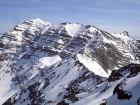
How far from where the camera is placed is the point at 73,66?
353ft

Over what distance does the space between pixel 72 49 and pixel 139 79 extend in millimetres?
162365

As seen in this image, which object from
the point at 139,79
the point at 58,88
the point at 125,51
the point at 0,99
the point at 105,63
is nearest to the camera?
the point at 139,79

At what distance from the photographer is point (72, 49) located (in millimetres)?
198125

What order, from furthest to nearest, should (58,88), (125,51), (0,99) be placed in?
(125,51)
(0,99)
(58,88)

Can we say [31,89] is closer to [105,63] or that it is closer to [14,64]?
[105,63]

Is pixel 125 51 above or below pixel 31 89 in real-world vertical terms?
above

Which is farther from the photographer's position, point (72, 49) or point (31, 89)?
point (72, 49)

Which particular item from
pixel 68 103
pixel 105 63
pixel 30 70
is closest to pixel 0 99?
pixel 30 70

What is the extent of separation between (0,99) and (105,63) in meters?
88.1

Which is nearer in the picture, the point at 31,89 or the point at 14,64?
the point at 31,89

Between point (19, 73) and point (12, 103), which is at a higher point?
point (19, 73)

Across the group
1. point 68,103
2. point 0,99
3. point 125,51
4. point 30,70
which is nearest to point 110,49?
point 125,51

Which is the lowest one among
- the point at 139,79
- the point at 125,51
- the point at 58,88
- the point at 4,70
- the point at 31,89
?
the point at 139,79

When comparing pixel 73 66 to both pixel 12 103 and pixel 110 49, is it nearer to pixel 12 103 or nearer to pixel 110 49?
pixel 12 103
